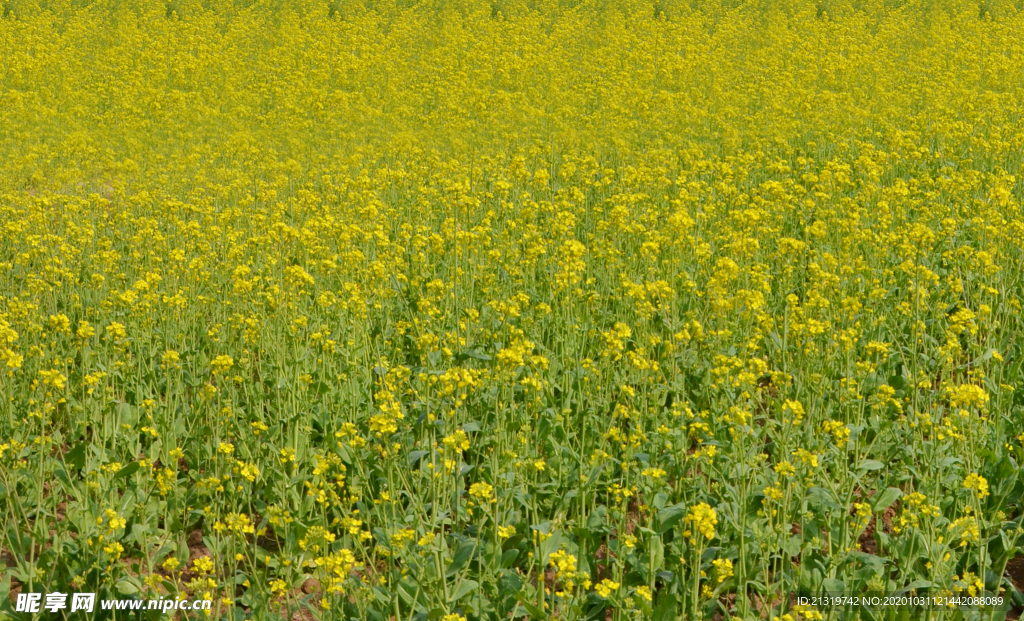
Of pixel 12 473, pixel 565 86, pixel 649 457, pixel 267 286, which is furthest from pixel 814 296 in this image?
pixel 565 86

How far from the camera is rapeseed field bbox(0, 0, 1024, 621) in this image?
4.05m

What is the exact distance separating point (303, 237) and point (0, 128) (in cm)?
649

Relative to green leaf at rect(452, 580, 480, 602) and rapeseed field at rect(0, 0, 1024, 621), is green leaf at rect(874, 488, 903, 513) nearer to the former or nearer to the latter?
rapeseed field at rect(0, 0, 1024, 621)

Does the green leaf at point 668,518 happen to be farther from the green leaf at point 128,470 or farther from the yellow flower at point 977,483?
the green leaf at point 128,470

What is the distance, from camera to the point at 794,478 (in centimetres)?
415

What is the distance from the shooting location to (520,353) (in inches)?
182

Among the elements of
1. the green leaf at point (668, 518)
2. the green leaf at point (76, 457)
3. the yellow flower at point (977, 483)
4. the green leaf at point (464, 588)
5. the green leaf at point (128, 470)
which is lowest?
the green leaf at point (76, 457)

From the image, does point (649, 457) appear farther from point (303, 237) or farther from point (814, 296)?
point (303, 237)

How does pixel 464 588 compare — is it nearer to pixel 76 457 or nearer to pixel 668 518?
pixel 668 518

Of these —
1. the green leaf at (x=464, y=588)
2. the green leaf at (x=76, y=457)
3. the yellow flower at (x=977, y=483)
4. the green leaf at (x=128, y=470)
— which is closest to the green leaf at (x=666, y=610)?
the green leaf at (x=464, y=588)

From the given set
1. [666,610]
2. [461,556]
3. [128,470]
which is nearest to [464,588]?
[461,556]

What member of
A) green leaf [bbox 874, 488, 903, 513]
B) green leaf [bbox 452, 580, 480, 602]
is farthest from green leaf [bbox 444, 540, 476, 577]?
green leaf [bbox 874, 488, 903, 513]

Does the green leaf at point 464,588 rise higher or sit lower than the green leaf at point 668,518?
lower

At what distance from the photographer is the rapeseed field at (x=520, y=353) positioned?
405cm
